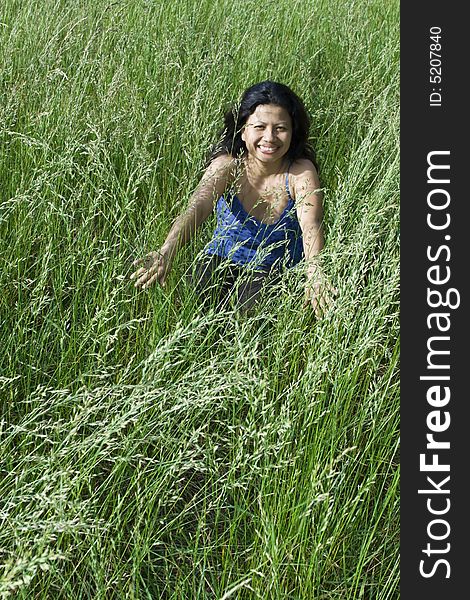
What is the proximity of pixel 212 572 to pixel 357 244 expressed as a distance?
888 mm

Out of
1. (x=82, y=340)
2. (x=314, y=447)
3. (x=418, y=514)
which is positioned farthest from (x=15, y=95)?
(x=418, y=514)

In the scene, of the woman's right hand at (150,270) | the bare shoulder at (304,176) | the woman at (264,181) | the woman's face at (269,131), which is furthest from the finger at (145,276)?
the woman's face at (269,131)

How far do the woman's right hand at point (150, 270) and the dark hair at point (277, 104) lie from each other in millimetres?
769

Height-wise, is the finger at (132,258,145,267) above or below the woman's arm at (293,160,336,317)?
below

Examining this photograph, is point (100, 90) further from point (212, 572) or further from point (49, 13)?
point (212, 572)

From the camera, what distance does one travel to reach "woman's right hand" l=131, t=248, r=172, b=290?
7.36 ft

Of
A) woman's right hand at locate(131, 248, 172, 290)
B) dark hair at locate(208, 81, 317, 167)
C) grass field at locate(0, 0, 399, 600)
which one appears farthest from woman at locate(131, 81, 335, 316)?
woman's right hand at locate(131, 248, 172, 290)

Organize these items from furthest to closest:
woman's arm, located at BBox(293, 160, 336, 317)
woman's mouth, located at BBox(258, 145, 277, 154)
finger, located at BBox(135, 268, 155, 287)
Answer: woman's mouth, located at BBox(258, 145, 277, 154) → woman's arm, located at BBox(293, 160, 336, 317) → finger, located at BBox(135, 268, 155, 287)

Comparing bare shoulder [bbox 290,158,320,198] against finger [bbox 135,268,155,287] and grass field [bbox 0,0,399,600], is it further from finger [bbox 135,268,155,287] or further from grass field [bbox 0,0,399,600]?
finger [bbox 135,268,155,287]

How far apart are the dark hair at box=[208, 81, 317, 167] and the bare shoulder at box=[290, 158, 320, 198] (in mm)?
49

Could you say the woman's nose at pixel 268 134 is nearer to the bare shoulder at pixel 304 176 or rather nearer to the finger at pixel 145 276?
the bare shoulder at pixel 304 176

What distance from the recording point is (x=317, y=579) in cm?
159

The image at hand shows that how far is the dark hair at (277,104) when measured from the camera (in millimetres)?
2928

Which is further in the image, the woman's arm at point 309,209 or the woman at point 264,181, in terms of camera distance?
the woman at point 264,181
